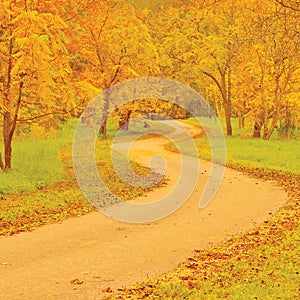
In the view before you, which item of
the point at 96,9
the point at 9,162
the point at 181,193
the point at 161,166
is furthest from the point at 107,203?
the point at 96,9

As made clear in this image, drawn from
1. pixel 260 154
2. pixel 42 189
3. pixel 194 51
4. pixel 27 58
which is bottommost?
pixel 42 189

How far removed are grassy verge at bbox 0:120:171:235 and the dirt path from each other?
90cm

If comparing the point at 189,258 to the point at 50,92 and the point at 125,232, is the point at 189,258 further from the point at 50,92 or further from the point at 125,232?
the point at 50,92

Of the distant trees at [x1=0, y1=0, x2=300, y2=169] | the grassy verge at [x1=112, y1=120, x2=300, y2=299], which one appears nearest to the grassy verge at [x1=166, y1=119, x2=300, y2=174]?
the distant trees at [x1=0, y1=0, x2=300, y2=169]

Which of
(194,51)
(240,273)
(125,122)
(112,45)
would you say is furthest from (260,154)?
(240,273)

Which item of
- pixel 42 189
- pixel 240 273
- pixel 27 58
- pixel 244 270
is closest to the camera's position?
pixel 240 273

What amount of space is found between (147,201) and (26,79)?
6.84 meters

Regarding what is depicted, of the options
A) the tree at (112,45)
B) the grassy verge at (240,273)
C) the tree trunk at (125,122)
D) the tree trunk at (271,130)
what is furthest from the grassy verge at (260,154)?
the grassy verge at (240,273)

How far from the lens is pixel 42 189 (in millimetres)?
16625

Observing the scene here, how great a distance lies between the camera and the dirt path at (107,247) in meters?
7.60

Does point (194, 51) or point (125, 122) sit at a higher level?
point (194, 51)

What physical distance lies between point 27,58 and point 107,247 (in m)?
9.30

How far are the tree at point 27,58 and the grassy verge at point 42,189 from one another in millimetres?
1406

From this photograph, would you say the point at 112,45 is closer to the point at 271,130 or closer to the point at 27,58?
the point at 271,130
